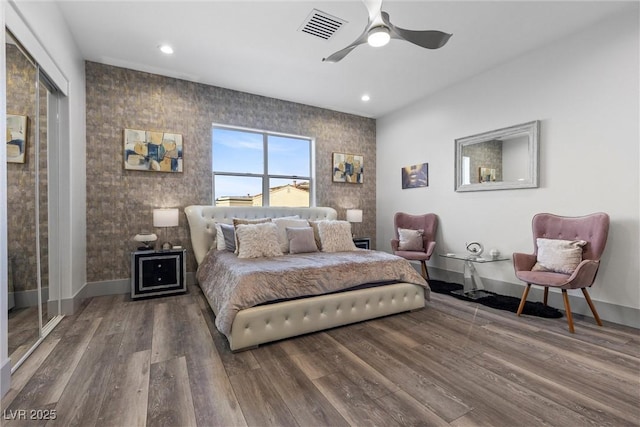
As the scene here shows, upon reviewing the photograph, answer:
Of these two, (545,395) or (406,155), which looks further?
(406,155)

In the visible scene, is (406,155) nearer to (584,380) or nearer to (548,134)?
(548,134)

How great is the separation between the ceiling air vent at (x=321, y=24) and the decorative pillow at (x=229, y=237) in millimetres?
2468

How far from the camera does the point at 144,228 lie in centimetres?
395

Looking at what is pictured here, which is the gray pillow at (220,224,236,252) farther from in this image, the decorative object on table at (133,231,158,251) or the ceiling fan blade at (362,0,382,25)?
the ceiling fan blade at (362,0,382,25)

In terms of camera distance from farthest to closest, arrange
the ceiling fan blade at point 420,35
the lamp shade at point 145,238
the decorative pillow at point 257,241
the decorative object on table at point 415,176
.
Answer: the decorative object on table at point 415,176 → the lamp shade at point 145,238 → the decorative pillow at point 257,241 → the ceiling fan blade at point 420,35

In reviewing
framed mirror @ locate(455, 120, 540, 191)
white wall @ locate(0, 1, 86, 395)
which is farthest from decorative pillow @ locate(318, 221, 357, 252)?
white wall @ locate(0, 1, 86, 395)

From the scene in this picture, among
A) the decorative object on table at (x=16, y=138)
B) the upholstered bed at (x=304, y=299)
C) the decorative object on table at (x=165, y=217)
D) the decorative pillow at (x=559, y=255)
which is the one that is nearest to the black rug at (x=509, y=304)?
the decorative pillow at (x=559, y=255)

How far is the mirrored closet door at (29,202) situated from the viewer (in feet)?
6.53

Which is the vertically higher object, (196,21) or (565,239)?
(196,21)

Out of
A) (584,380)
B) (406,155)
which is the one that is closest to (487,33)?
(406,155)

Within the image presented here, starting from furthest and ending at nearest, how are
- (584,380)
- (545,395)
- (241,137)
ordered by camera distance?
1. (241,137)
2. (584,380)
3. (545,395)

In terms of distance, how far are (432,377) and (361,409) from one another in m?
0.61

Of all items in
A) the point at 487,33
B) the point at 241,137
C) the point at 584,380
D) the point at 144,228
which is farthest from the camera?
the point at 241,137

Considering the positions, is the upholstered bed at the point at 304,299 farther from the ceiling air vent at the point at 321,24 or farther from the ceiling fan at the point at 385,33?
the ceiling air vent at the point at 321,24
